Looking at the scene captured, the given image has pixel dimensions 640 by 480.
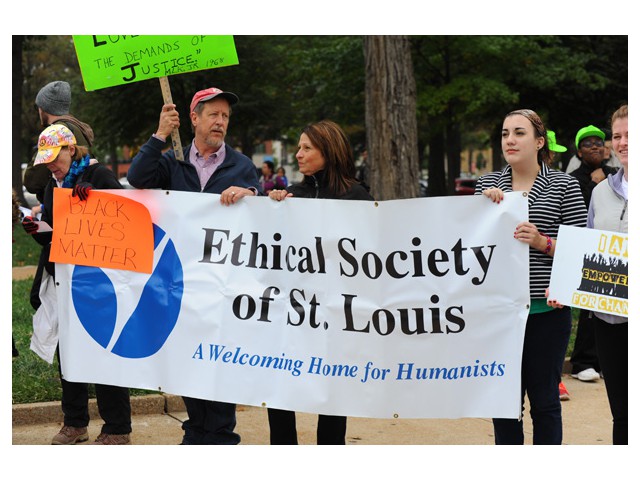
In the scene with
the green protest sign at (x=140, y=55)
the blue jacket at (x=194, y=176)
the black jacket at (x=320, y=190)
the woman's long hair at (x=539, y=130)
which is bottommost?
the black jacket at (x=320, y=190)

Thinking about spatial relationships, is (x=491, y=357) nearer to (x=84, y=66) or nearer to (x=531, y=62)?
(x=84, y=66)

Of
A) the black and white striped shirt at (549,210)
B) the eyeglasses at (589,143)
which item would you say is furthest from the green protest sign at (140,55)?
the eyeglasses at (589,143)

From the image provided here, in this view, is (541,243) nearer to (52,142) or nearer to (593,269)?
(593,269)

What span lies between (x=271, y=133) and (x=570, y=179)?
102ft

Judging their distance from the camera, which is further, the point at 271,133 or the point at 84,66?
the point at 271,133

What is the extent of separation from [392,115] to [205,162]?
645cm

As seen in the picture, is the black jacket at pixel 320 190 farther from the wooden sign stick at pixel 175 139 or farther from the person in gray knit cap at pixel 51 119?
the person in gray knit cap at pixel 51 119

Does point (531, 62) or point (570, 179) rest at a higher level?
point (531, 62)

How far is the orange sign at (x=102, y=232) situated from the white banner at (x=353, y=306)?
11.1 inches

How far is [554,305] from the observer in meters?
4.42

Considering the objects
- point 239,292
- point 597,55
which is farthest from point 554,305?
point 597,55

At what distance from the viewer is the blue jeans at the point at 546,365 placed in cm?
448

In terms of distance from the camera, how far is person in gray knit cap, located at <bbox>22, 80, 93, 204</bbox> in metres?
5.64

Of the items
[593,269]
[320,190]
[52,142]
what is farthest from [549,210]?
[52,142]
